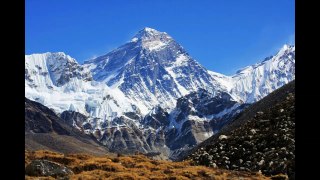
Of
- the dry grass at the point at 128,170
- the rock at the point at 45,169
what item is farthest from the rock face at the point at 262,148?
the rock at the point at 45,169

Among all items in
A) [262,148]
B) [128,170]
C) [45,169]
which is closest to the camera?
[45,169]

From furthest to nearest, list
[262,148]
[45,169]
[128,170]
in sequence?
[262,148] → [128,170] → [45,169]

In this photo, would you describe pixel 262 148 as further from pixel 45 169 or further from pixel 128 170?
pixel 45 169

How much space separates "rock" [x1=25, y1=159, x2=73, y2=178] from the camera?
1039 inches

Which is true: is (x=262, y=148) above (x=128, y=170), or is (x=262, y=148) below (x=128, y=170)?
above

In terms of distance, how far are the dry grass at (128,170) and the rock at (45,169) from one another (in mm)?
766

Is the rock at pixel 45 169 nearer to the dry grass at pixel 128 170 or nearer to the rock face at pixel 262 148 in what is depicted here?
the dry grass at pixel 128 170

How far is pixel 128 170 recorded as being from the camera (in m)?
29.5

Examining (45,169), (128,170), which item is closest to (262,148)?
(128,170)

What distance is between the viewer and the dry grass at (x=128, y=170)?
27.5 metres

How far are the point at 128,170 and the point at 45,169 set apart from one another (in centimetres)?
515

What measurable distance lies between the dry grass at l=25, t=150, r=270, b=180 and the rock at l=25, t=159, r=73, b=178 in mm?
766
